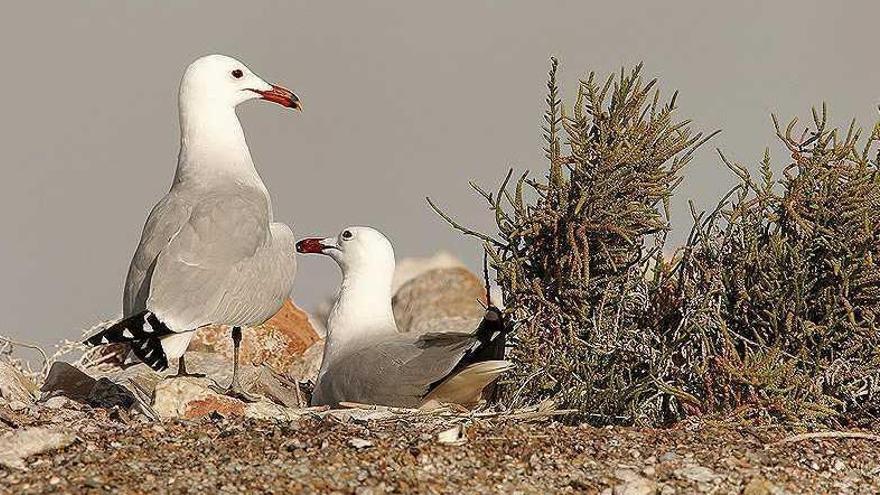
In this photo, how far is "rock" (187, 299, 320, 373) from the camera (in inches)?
435

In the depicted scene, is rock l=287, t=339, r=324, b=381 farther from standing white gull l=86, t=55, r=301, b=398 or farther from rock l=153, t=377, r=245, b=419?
rock l=153, t=377, r=245, b=419

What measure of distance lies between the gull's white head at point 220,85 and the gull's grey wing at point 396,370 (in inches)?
72.1

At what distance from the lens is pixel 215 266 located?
7.73 metres

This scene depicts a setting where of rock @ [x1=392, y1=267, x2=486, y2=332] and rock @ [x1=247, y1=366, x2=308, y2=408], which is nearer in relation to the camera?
rock @ [x1=247, y1=366, x2=308, y2=408]

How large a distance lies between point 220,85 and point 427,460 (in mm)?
4223

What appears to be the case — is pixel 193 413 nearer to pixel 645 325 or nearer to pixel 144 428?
pixel 144 428

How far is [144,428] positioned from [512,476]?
1697 millimetres

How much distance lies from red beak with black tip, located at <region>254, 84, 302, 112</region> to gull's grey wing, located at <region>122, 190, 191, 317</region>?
127 cm

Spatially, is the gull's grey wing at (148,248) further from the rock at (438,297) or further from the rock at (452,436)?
the rock at (438,297)

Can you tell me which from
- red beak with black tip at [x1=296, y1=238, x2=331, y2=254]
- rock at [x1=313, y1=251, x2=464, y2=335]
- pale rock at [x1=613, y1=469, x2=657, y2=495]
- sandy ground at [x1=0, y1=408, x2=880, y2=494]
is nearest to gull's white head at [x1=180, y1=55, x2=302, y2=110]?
red beak with black tip at [x1=296, y1=238, x2=331, y2=254]

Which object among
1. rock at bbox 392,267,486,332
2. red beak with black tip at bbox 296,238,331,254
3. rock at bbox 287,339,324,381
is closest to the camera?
red beak with black tip at bbox 296,238,331,254

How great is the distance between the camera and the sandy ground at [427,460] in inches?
204

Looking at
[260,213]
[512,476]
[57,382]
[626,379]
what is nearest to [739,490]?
[512,476]

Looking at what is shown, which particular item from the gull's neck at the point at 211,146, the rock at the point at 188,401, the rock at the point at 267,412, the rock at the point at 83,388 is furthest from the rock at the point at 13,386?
the gull's neck at the point at 211,146
